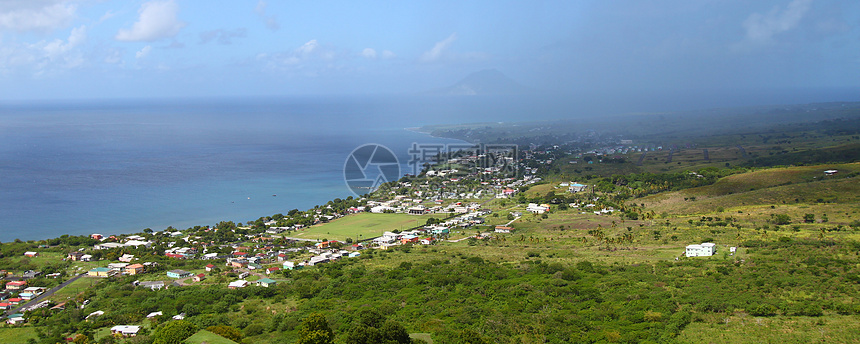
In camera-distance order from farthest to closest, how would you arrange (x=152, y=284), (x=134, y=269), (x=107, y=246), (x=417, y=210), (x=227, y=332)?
1. (x=417, y=210)
2. (x=107, y=246)
3. (x=134, y=269)
4. (x=152, y=284)
5. (x=227, y=332)

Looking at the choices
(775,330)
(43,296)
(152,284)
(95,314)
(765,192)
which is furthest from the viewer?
(765,192)

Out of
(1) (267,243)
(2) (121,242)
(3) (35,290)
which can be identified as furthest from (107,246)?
(1) (267,243)

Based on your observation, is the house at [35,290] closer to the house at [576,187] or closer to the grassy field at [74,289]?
the grassy field at [74,289]

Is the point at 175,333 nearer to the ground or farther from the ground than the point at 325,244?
farther from the ground

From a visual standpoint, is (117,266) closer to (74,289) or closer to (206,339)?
(74,289)

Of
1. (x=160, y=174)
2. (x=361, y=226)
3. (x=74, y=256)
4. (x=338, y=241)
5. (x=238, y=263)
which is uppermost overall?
(x=160, y=174)

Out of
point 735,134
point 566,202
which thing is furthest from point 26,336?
point 735,134

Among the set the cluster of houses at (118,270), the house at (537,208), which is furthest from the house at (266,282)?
the house at (537,208)

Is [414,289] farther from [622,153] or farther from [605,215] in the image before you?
[622,153]
